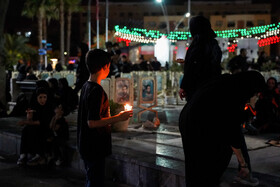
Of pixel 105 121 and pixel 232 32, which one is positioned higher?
pixel 232 32

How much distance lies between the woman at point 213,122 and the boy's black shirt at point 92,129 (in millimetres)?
803

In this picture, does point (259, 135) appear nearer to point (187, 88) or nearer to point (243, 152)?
point (243, 152)

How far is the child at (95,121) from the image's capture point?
152 inches

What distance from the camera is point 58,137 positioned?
730cm

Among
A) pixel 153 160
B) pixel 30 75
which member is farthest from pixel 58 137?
pixel 30 75

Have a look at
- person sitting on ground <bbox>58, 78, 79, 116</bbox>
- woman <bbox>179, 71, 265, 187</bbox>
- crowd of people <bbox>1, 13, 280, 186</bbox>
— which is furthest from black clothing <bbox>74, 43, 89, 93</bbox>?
woman <bbox>179, 71, 265, 187</bbox>

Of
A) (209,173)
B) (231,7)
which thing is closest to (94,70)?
(209,173)

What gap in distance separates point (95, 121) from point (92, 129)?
0.15 m

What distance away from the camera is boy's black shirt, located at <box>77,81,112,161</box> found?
385 cm

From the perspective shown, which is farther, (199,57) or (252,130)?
(252,130)

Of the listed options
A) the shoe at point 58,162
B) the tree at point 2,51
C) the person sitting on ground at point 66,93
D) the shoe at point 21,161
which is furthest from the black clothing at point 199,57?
the tree at point 2,51

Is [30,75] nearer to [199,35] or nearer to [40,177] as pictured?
[40,177]

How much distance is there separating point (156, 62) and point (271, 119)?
13051mm

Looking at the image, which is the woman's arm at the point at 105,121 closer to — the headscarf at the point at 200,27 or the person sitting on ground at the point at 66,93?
the headscarf at the point at 200,27
